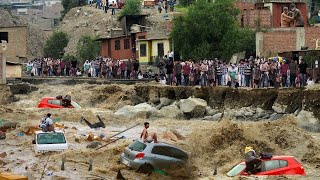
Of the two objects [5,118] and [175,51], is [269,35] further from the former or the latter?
[5,118]

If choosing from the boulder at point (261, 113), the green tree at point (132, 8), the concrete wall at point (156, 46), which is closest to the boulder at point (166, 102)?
the boulder at point (261, 113)

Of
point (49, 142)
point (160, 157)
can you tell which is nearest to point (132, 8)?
point (49, 142)

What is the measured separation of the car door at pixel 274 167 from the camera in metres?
25.3

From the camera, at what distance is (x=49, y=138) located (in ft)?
102

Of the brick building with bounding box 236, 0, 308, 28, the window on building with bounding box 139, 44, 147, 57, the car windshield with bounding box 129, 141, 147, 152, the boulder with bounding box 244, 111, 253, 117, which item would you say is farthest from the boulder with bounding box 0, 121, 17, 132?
the window on building with bounding box 139, 44, 147, 57

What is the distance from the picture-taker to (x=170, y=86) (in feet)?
167

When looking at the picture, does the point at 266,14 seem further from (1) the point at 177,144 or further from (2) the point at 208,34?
(1) the point at 177,144

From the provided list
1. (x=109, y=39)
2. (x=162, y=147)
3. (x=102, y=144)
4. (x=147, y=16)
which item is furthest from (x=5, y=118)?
(x=147, y=16)

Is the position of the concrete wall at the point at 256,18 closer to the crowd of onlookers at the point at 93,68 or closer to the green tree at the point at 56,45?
the crowd of onlookers at the point at 93,68

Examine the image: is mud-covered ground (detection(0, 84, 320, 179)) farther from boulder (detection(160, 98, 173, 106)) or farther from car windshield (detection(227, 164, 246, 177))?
boulder (detection(160, 98, 173, 106))

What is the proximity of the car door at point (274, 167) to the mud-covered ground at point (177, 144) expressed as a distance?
92 cm

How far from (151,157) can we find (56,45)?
80.6m

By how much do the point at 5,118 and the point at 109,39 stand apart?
3882 cm

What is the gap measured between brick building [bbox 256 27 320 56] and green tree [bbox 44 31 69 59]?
160 feet
